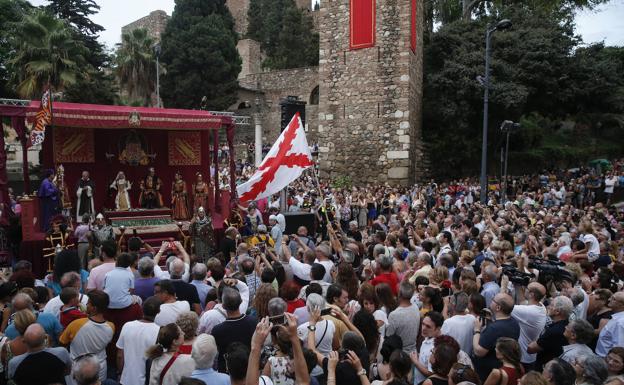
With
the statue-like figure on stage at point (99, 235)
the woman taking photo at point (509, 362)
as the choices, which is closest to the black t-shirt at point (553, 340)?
the woman taking photo at point (509, 362)

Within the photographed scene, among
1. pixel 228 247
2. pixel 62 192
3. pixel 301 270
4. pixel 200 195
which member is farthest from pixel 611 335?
pixel 62 192

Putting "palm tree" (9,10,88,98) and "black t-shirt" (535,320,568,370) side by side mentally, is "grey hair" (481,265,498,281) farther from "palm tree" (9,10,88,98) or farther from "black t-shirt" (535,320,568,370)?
"palm tree" (9,10,88,98)

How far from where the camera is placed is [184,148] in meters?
15.7

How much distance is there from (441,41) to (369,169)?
24.6 ft

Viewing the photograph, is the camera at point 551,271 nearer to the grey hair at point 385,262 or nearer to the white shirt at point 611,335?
the white shirt at point 611,335

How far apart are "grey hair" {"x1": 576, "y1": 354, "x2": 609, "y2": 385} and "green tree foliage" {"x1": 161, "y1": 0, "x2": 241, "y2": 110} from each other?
3110 cm

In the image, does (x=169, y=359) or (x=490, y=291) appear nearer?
(x=169, y=359)

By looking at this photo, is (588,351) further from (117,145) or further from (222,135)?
(222,135)

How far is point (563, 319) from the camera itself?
457 centimetres

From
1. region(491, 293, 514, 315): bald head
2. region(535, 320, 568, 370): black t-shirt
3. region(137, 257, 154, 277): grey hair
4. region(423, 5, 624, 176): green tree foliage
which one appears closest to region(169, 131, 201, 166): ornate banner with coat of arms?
region(137, 257, 154, 277): grey hair

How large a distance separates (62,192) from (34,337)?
9.87 metres

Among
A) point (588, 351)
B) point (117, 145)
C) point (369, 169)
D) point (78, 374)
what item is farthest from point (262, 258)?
point (369, 169)

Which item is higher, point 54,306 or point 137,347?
point 54,306

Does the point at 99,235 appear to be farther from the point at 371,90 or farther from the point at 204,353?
the point at 371,90
